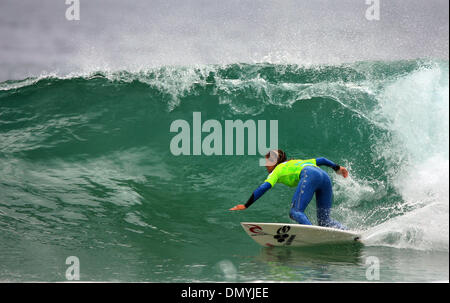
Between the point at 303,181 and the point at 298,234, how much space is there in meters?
0.68

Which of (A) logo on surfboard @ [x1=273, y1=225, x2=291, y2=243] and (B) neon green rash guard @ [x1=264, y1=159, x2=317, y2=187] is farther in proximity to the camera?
(B) neon green rash guard @ [x1=264, y1=159, x2=317, y2=187]

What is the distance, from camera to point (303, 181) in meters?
5.61

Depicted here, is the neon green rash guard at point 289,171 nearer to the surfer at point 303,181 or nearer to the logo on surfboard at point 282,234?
the surfer at point 303,181

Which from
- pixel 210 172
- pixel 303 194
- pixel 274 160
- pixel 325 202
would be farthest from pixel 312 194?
pixel 210 172

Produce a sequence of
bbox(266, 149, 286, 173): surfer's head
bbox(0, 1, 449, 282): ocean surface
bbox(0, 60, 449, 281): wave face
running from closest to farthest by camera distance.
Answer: bbox(0, 1, 449, 282): ocean surface
bbox(266, 149, 286, 173): surfer's head
bbox(0, 60, 449, 281): wave face

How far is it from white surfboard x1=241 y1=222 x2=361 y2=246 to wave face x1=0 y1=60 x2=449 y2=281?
347mm

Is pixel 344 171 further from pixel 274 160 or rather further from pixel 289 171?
pixel 274 160

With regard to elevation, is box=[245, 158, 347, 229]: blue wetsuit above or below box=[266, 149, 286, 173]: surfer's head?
below

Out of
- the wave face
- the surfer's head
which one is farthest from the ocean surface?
the surfer's head

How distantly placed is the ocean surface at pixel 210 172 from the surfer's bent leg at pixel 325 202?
50 centimetres

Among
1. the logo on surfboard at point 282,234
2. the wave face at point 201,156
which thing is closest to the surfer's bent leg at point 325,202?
the wave face at point 201,156

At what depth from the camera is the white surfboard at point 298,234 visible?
5.25 m

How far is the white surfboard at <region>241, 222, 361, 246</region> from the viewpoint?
5.25 m

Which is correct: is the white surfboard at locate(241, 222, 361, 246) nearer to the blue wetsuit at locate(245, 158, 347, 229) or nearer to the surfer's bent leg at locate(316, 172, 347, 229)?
the blue wetsuit at locate(245, 158, 347, 229)
